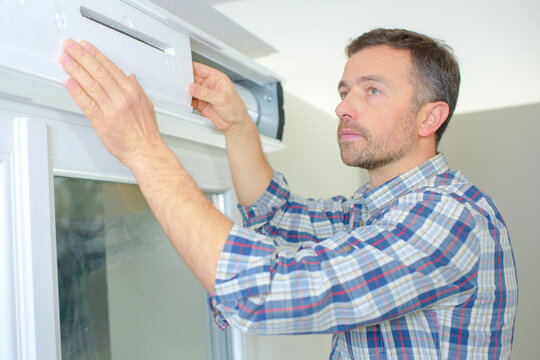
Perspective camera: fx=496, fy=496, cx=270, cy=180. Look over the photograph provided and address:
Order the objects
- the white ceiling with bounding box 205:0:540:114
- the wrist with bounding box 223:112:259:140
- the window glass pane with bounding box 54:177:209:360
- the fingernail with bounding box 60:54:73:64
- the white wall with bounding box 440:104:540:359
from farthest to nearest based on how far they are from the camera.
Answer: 1. the white wall with bounding box 440:104:540:359
2. the white ceiling with bounding box 205:0:540:114
3. the wrist with bounding box 223:112:259:140
4. the window glass pane with bounding box 54:177:209:360
5. the fingernail with bounding box 60:54:73:64

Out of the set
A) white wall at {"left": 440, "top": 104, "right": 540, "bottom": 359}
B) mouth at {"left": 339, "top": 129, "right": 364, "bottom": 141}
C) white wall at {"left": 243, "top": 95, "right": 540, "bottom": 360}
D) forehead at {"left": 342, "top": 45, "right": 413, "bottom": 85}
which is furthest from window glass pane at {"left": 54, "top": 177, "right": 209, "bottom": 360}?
white wall at {"left": 440, "top": 104, "right": 540, "bottom": 359}

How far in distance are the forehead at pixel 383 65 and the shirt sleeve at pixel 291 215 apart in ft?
1.14

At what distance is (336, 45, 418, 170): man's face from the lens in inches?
47.3

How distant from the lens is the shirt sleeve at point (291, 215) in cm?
133

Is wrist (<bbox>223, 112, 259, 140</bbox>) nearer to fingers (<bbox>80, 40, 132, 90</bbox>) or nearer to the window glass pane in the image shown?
the window glass pane

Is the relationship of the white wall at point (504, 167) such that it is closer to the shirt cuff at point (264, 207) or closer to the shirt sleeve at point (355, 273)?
the shirt cuff at point (264, 207)

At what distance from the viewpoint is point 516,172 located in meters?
2.59

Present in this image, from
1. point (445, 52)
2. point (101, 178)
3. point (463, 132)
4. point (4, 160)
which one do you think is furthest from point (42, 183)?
point (463, 132)

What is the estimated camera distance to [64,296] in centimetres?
97

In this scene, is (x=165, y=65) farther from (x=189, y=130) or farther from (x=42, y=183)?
(x=42, y=183)

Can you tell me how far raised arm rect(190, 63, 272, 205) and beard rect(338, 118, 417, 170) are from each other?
24 cm

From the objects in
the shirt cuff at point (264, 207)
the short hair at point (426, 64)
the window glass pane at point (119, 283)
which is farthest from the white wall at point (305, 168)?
the short hair at point (426, 64)

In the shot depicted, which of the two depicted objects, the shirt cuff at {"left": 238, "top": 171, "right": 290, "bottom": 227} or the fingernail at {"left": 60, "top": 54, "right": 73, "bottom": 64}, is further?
the shirt cuff at {"left": 238, "top": 171, "right": 290, "bottom": 227}

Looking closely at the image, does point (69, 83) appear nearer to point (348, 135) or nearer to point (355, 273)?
point (355, 273)
